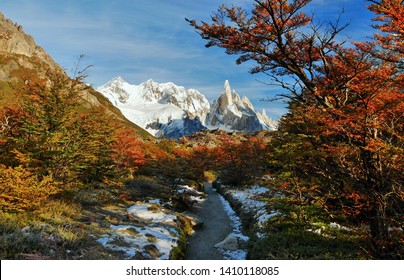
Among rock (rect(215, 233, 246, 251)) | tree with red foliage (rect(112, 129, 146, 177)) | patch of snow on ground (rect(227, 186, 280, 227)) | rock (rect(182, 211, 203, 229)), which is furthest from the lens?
tree with red foliage (rect(112, 129, 146, 177))

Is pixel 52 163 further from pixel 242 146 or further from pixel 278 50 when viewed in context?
pixel 242 146

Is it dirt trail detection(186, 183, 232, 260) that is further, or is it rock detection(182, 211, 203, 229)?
rock detection(182, 211, 203, 229)

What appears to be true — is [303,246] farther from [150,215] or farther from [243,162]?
[243,162]

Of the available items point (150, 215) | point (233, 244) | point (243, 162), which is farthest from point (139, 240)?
point (243, 162)

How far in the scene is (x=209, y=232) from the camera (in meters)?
15.8

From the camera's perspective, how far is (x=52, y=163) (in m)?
13.9

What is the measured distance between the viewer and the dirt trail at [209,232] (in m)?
12.0

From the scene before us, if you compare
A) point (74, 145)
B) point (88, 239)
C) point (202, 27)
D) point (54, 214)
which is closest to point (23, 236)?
point (88, 239)

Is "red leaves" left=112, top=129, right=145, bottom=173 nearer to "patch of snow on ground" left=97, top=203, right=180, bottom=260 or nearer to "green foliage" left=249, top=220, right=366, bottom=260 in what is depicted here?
"patch of snow on ground" left=97, top=203, right=180, bottom=260

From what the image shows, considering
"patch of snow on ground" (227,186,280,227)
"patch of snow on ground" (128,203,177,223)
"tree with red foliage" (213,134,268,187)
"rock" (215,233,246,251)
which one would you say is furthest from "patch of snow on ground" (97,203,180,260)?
"tree with red foliage" (213,134,268,187)

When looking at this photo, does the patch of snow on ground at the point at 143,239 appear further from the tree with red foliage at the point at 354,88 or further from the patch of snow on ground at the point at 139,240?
the tree with red foliage at the point at 354,88

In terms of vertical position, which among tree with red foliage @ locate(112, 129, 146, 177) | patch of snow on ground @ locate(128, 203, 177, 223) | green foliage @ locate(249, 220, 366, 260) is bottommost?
patch of snow on ground @ locate(128, 203, 177, 223)

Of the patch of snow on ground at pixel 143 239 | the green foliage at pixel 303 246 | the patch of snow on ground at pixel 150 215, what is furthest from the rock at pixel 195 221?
the green foliage at pixel 303 246

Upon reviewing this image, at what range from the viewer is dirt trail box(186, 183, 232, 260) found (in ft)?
39.3
